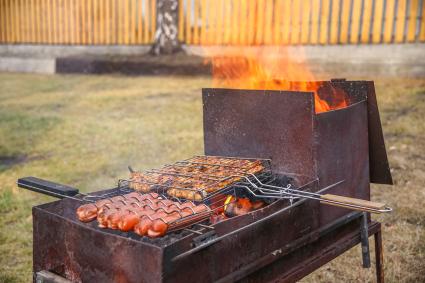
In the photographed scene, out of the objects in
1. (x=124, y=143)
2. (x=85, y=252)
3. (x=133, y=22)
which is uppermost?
(x=133, y=22)

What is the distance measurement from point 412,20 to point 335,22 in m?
1.70

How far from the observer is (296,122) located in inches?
122

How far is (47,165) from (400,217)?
5.11 m

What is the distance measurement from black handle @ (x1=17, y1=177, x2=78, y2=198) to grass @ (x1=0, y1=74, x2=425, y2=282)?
1.56m

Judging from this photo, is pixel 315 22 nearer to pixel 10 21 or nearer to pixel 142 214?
pixel 142 214

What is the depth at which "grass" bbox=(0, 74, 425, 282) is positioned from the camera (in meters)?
4.59

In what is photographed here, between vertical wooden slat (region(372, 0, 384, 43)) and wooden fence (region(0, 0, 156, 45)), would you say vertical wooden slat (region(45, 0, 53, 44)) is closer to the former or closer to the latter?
wooden fence (region(0, 0, 156, 45))

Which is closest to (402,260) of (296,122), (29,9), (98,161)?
(296,122)

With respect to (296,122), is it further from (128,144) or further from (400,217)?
(128,144)

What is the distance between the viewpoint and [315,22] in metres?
11.2

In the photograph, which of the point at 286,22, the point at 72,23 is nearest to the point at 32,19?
the point at 72,23

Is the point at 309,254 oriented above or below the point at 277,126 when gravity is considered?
below

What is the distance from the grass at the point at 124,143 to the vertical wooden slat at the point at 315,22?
85.4 inches

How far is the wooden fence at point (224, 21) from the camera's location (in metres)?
10.5
